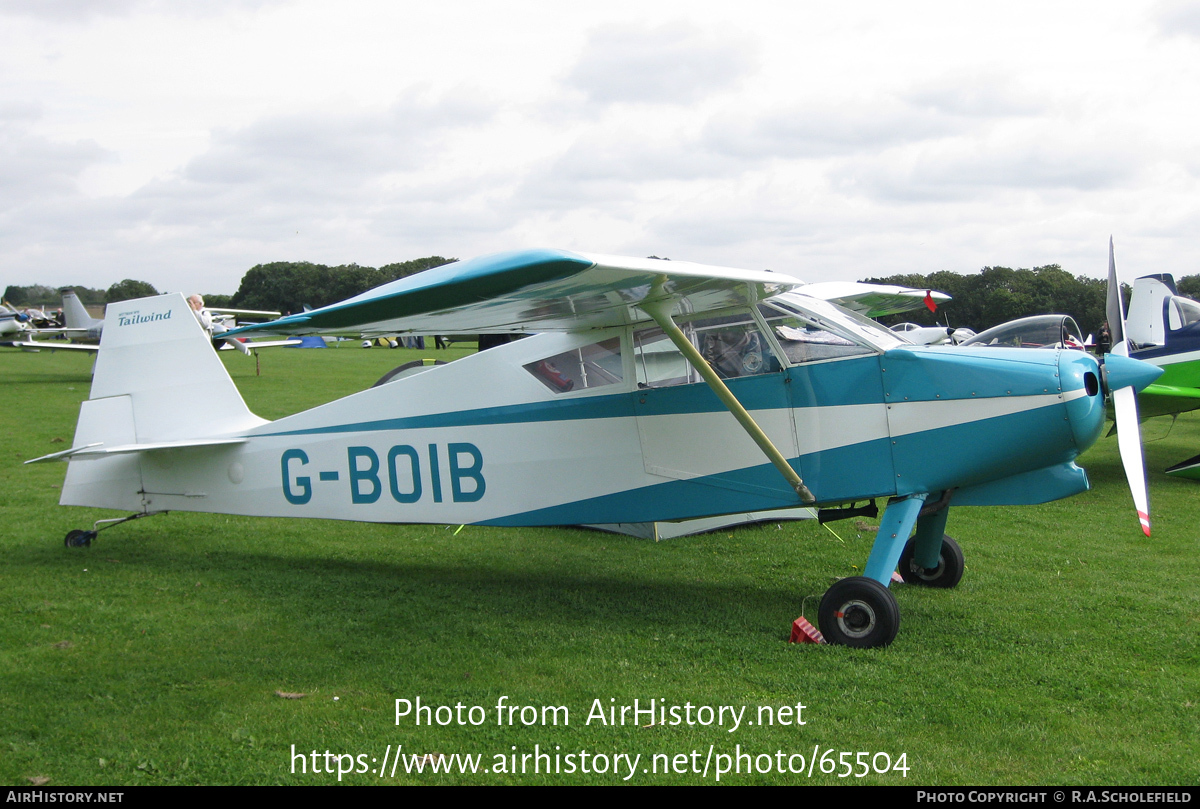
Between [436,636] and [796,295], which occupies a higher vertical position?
[796,295]

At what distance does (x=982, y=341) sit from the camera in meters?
13.9

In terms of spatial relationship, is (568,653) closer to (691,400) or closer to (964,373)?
(691,400)

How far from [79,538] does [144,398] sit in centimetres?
128

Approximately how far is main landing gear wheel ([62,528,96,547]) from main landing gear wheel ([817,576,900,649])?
227 inches

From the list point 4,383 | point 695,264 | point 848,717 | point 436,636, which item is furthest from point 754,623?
point 4,383

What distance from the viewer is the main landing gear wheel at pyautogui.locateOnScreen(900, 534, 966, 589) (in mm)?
6242

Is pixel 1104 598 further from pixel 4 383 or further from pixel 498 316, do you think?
pixel 4 383

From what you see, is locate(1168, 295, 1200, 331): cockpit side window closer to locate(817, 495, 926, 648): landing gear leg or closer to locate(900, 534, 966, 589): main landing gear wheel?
locate(900, 534, 966, 589): main landing gear wheel

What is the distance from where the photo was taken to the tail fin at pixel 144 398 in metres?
6.79

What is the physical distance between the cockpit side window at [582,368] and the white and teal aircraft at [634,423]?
0.01 meters

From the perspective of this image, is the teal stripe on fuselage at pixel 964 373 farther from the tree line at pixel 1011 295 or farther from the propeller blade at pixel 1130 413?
the tree line at pixel 1011 295

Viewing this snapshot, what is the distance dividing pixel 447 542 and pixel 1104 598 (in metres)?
5.29

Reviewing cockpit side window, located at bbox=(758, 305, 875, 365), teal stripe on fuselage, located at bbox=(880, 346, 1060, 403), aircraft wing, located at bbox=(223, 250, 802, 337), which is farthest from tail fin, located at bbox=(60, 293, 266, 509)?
teal stripe on fuselage, located at bbox=(880, 346, 1060, 403)

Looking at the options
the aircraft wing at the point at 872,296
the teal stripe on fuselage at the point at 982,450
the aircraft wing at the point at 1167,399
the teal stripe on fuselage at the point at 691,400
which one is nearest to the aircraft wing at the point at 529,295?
the teal stripe on fuselage at the point at 691,400
